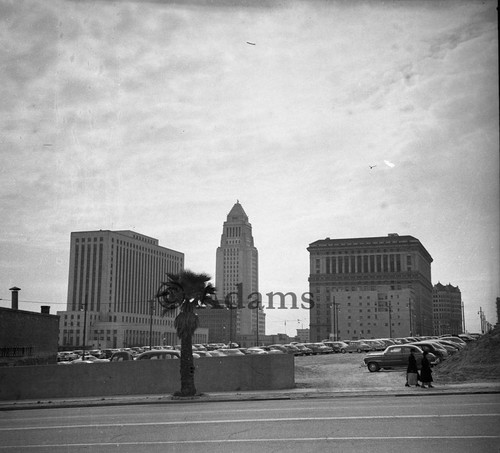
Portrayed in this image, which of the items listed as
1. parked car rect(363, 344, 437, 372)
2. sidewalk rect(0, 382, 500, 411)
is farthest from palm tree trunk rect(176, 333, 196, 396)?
parked car rect(363, 344, 437, 372)

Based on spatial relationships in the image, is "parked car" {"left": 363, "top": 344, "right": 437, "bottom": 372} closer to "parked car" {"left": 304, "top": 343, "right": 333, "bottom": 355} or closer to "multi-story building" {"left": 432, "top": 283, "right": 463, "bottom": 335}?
"parked car" {"left": 304, "top": 343, "right": 333, "bottom": 355}

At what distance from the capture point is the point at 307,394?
78.8ft

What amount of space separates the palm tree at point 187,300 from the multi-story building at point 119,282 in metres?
136

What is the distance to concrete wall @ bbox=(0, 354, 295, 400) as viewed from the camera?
2794cm

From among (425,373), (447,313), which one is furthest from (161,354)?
(447,313)

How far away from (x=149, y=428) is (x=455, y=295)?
196 m

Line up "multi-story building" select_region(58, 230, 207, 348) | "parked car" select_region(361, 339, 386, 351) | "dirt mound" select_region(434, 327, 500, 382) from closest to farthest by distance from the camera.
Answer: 1. "dirt mound" select_region(434, 327, 500, 382)
2. "parked car" select_region(361, 339, 386, 351)
3. "multi-story building" select_region(58, 230, 207, 348)

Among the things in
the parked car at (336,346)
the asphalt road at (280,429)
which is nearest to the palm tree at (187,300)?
the asphalt road at (280,429)

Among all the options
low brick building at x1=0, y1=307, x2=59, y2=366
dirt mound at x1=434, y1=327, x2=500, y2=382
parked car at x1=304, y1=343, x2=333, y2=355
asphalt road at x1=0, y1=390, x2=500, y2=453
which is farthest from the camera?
parked car at x1=304, y1=343, x2=333, y2=355

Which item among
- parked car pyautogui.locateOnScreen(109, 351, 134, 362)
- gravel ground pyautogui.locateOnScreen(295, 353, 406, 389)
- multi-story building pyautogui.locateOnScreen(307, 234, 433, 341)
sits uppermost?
multi-story building pyautogui.locateOnScreen(307, 234, 433, 341)

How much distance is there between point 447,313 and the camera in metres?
193

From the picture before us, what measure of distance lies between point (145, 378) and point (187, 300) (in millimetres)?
4732

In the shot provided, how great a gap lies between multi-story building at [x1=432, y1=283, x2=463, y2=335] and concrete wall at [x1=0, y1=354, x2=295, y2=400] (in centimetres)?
16039

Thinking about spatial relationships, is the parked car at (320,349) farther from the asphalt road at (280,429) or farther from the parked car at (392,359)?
the asphalt road at (280,429)
